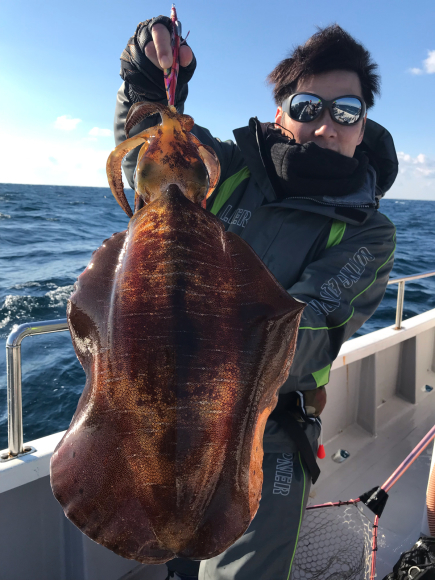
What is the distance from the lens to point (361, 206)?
2.11 meters

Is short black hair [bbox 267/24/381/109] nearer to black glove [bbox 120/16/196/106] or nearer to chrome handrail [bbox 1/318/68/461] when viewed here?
black glove [bbox 120/16/196/106]

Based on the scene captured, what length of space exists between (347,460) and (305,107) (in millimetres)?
3350

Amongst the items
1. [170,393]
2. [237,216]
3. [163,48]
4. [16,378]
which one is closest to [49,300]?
[16,378]

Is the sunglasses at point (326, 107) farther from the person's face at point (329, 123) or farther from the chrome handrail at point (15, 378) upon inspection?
the chrome handrail at point (15, 378)

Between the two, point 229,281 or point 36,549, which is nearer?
point 229,281

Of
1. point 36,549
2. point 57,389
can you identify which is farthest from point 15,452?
point 57,389

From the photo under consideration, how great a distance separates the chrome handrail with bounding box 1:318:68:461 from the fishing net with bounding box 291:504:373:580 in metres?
1.86

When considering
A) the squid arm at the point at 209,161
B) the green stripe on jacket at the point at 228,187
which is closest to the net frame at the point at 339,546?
the green stripe on jacket at the point at 228,187

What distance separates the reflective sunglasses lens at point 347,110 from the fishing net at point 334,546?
2.61 meters

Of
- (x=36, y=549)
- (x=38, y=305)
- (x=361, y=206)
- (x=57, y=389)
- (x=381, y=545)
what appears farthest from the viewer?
(x=38, y=305)

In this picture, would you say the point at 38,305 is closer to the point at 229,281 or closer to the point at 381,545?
the point at 381,545

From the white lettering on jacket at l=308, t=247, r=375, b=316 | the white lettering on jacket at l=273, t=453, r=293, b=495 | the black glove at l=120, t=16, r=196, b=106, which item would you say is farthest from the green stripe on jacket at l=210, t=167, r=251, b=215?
the white lettering on jacket at l=273, t=453, r=293, b=495

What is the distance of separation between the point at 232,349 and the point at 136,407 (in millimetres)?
236

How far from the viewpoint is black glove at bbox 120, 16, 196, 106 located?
158 cm
